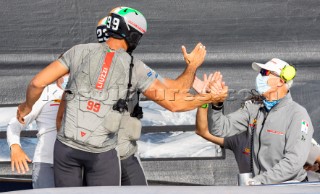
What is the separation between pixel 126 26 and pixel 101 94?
0.35m

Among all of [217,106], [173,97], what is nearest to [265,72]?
[217,106]

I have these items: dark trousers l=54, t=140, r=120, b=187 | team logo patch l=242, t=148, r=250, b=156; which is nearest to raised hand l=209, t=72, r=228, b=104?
team logo patch l=242, t=148, r=250, b=156

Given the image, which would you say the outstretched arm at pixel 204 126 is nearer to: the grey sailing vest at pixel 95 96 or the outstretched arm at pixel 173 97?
the outstretched arm at pixel 173 97

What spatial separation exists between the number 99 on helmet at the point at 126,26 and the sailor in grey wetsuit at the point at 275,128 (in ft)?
2.01

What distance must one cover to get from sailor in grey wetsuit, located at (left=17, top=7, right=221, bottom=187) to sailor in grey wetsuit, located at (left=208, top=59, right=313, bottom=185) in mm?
447

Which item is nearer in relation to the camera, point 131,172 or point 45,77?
point 45,77

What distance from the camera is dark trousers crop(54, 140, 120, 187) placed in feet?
16.1

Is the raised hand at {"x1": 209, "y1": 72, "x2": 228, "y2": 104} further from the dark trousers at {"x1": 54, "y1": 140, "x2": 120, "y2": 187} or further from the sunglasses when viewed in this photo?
the dark trousers at {"x1": 54, "y1": 140, "x2": 120, "y2": 187}

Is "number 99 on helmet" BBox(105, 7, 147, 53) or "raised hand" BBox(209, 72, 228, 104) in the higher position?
"number 99 on helmet" BBox(105, 7, 147, 53)

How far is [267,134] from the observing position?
527 cm

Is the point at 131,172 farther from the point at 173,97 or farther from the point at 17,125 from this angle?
the point at 17,125

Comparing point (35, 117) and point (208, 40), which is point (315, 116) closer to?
point (208, 40)

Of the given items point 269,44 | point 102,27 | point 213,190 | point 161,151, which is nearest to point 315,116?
point 269,44

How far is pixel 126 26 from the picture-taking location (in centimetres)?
495
